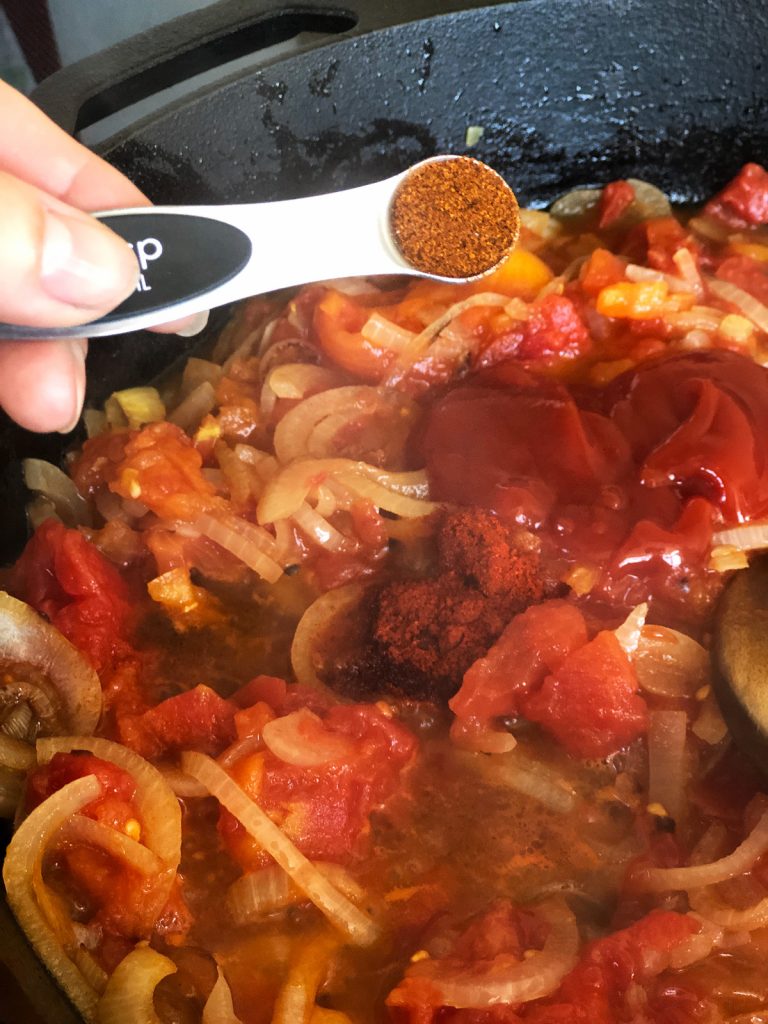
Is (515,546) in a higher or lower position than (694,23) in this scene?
lower

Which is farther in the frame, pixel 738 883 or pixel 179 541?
pixel 179 541

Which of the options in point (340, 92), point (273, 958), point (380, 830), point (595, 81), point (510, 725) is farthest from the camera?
point (595, 81)

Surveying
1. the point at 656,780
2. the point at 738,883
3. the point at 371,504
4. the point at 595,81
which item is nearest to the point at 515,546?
the point at 371,504

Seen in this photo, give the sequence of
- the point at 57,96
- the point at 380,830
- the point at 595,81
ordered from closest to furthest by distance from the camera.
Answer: the point at 380,830, the point at 57,96, the point at 595,81

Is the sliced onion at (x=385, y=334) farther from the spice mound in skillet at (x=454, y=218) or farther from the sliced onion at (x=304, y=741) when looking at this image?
the sliced onion at (x=304, y=741)

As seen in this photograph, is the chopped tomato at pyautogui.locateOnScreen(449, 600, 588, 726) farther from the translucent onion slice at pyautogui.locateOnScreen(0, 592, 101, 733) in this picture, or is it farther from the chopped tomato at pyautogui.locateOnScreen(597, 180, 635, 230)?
the chopped tomato at pyautogui.locateOnScreen(597, 180, 635, 230)

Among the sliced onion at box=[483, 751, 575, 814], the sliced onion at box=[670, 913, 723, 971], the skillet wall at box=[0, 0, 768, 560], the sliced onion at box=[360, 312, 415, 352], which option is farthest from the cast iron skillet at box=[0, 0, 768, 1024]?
the sliced onion at box=[670, 913, 723, 971]

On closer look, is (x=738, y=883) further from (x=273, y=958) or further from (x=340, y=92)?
(x=340, y=92)
